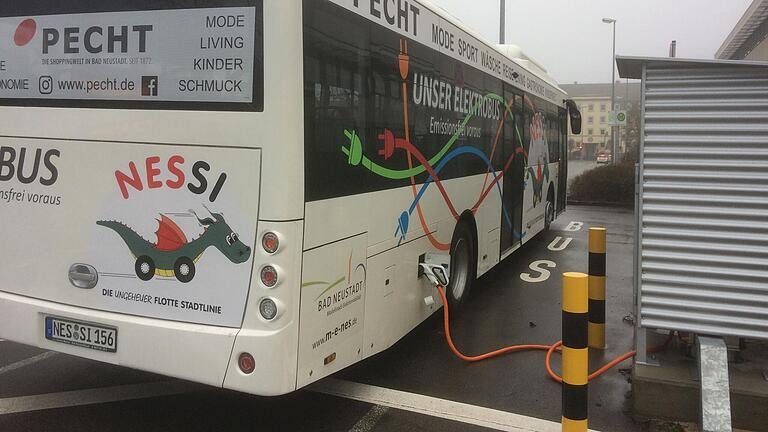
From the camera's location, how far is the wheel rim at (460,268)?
657 cm

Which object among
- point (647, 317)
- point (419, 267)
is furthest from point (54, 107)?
point (647, 317)

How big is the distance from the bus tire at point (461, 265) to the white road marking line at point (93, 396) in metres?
2.88

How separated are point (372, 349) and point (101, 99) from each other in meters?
2.54

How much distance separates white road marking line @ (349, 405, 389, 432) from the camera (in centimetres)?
411

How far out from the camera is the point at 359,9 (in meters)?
4.14

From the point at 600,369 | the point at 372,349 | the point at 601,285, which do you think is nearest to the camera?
the point at 372,349

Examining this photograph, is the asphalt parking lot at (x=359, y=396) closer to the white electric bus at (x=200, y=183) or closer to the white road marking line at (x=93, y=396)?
the white road marking line at (x=93, y=396)

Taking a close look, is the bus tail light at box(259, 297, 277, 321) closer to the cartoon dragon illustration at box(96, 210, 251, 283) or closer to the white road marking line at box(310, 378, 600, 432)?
the cartoon dragon illustration at box(96, 210, 251, 283)

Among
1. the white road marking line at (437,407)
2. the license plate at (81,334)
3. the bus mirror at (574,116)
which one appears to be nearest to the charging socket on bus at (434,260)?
the white road marking line at (437,407)

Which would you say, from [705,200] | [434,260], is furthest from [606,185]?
[705,200]

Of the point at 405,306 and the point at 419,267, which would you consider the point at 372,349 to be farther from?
the point at 419,267

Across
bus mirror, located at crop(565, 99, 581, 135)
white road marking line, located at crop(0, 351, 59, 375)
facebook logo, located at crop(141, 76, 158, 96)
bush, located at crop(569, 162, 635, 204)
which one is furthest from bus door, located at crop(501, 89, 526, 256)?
bush, located at crop(569, 162, 635, 204)

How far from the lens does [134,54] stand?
366cm

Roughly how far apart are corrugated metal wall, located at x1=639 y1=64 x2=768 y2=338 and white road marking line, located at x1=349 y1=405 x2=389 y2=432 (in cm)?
198
